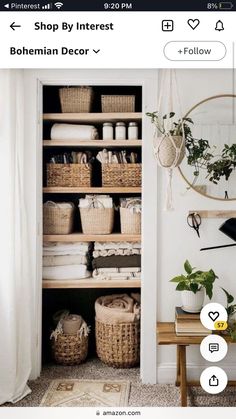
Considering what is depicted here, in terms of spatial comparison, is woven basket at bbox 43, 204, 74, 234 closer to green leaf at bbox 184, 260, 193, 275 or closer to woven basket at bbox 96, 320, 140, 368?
woven basket at bbox 96, 320, 140, 368

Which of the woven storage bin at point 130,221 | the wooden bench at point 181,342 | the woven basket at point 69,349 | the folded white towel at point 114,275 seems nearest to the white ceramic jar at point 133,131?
the woven storage bin at point 130,221

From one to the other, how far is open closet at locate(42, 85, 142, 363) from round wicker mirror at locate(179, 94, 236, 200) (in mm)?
321

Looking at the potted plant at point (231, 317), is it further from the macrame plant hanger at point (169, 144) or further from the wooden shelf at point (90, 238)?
the wooden shelf at point (90, 238)

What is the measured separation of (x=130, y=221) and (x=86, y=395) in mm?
578

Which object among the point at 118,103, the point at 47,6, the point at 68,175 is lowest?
the point at 68,175

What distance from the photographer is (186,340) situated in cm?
101

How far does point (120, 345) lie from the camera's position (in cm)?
139

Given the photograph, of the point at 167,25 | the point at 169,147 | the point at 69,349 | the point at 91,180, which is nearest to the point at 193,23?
the point at 167,25

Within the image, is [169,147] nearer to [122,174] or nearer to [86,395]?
[122,174]

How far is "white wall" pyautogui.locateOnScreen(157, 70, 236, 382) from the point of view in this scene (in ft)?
3.37

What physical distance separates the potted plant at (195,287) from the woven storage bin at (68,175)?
49 cm

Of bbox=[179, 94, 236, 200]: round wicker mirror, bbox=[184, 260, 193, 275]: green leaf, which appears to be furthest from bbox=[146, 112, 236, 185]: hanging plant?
bbox=[184, 260, 193, 275]: green leaf
